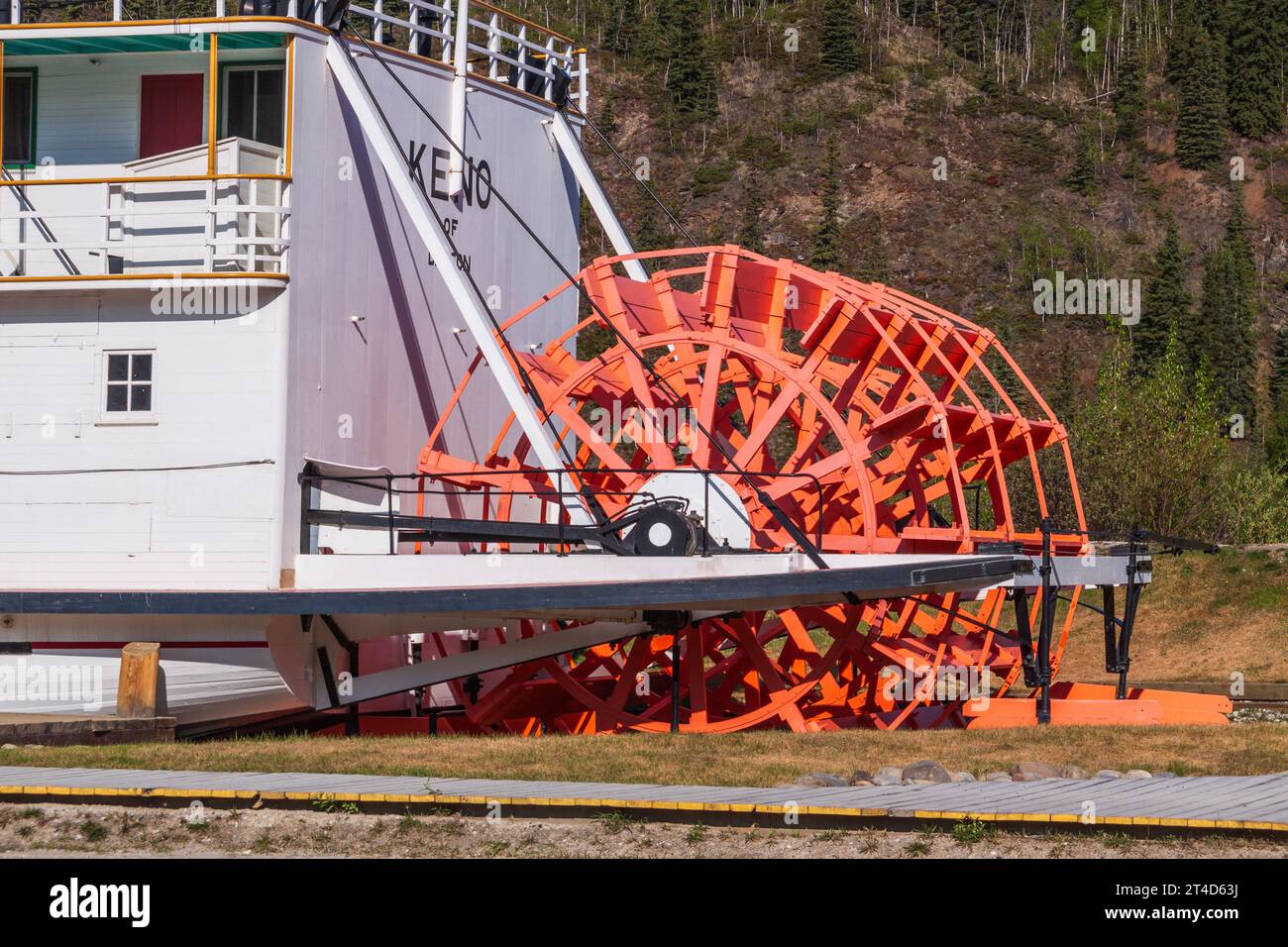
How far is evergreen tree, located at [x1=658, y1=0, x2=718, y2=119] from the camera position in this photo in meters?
80.9

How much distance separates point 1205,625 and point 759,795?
17.2 m

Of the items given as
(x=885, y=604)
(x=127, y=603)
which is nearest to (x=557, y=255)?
(x=885, y=604)

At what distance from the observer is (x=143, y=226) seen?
12.1m

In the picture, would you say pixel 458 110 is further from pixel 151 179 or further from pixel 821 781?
pixel 821 781

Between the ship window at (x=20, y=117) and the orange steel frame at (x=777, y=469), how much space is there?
3.64 meters

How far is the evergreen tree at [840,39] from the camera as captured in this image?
82.8 metres

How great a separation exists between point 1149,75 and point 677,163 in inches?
967

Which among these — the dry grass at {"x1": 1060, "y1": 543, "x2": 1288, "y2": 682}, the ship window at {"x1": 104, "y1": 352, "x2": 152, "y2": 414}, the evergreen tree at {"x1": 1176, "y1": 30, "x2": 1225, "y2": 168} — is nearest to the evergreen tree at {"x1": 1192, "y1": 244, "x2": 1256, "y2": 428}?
the evergreen tree at {"x1": 1176, "y1": 30, "x2": 1225, "y2": 168}

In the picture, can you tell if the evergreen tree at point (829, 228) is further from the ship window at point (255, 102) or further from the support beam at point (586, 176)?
the ship window at point (255, 102)

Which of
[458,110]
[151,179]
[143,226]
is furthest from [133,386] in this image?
[458,110]

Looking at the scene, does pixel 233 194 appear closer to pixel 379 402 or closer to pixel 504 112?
pixel 379 402

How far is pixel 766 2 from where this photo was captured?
308ft
